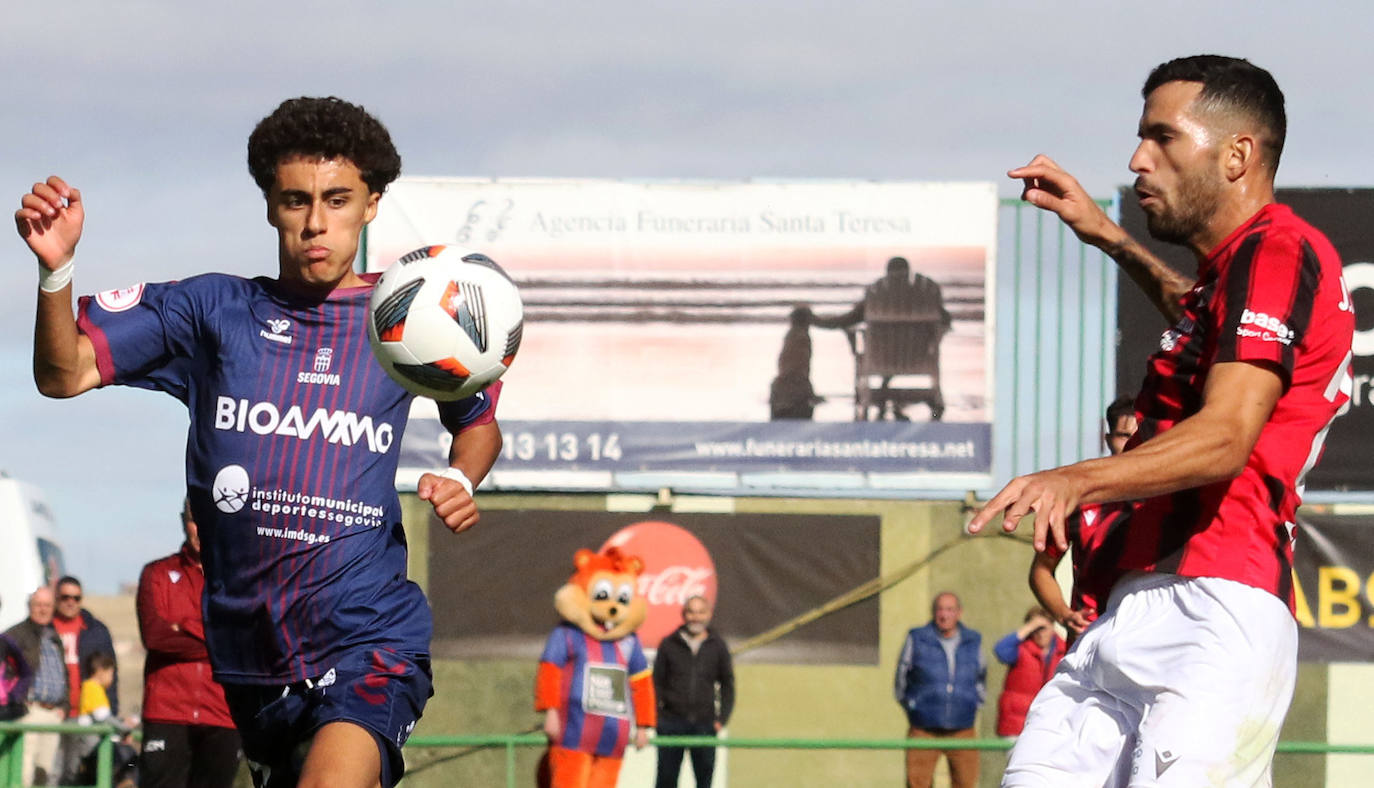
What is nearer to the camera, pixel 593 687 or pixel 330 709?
pixel 330 709

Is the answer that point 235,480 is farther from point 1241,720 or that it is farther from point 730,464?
point 730,464

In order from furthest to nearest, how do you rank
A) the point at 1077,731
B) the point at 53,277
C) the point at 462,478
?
the point at 462,478 → the point at 53,277 → the point at 1077,731

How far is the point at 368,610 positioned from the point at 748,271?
947 cm

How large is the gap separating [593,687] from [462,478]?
630cm

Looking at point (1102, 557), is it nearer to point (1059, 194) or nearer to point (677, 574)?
point (1059, 194)

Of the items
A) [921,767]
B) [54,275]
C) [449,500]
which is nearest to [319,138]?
[54,275]

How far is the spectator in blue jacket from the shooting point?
11688 mm

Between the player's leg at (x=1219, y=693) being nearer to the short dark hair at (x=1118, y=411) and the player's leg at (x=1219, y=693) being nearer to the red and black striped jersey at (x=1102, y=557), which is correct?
the red and black striped jersey at (x=1102, y=557)

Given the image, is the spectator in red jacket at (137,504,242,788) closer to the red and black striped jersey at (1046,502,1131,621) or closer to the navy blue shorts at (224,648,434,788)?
the navy blue shorts at (224,648,434,788)

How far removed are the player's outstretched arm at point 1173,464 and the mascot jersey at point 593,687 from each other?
720 cm

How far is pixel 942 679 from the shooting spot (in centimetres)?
1170

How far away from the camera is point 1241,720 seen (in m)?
3.84

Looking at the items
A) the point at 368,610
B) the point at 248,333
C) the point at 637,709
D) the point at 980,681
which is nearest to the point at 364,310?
the point at 248,333

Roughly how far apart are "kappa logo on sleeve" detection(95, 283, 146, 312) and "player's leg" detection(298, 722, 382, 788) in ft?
4.07
